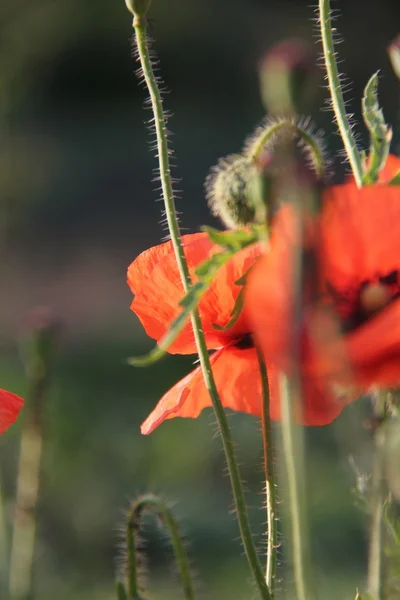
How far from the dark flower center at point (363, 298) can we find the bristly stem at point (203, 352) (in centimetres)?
7

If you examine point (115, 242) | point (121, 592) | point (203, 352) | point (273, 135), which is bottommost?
point (121, 592)

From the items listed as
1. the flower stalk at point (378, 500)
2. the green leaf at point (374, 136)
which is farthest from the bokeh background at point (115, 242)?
the green leaf at point (374, 136)

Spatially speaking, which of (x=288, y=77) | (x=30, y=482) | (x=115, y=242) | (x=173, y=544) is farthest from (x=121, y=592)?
(x=115, y=242)

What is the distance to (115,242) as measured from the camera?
6.07 metres

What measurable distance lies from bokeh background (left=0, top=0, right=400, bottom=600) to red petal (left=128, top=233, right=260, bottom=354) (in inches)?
3.4

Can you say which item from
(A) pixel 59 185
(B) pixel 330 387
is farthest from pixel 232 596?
(A) pixel 59 185

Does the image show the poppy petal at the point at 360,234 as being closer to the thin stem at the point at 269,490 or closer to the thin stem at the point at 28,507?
the thin stem at the point at 269,490

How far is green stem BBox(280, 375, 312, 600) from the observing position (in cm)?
39

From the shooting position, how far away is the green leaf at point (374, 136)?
55 centimetres

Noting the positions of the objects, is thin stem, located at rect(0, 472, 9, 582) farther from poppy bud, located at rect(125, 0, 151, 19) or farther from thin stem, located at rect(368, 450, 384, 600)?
poppy bud, located at rect(125, 0, 151, 19)

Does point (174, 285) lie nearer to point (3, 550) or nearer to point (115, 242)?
point (3, 550)

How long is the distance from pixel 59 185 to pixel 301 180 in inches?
253

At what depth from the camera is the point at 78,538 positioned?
2939 millimetres

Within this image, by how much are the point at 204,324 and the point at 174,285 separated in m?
0.03
